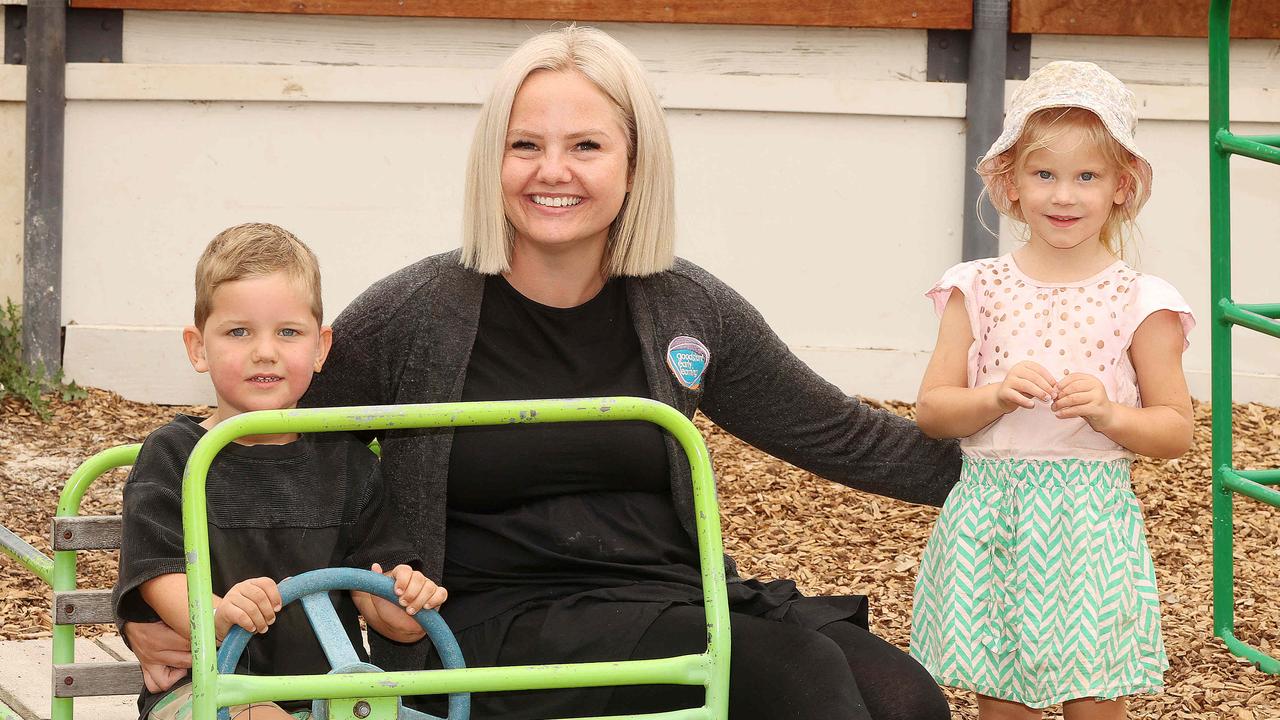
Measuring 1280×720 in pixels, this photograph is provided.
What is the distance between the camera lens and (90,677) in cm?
259

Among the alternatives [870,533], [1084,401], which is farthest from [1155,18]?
[1084,401]

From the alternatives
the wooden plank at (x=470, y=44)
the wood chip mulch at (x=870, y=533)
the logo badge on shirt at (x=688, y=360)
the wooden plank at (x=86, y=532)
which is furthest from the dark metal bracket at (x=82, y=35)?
the logo badge on shirt at (x=688, y=360)

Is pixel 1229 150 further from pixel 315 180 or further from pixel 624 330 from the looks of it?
pixel 315 180

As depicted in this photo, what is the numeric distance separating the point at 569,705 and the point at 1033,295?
3.13 feet

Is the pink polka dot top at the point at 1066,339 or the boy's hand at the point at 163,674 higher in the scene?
the pink polka dot top at the point at 1066,339

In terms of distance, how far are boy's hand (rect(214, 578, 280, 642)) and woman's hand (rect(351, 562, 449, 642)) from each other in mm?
196

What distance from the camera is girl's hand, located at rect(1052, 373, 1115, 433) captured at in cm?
224

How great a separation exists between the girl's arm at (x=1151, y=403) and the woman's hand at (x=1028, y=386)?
0.02 meters

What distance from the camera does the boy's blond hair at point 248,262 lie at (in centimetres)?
230

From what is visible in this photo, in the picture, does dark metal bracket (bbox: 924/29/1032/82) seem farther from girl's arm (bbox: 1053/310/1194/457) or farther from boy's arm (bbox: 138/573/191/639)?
boy's arm (bbox: 138/573/191/639)

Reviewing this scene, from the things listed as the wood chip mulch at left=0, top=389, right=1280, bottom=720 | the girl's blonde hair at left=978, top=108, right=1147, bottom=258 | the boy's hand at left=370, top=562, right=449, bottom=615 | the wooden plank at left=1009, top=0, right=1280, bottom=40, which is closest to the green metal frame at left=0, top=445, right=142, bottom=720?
the boy's hand at left=370, top=562, right=449, bottom=615

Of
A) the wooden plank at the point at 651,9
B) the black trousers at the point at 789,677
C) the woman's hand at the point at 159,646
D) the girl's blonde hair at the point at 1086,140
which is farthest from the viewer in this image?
the wooden plank at the point at 651,9

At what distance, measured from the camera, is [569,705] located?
224cm

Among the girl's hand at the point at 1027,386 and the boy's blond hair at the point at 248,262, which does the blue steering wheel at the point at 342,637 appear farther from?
the girl's hand at the point at 1027,386
